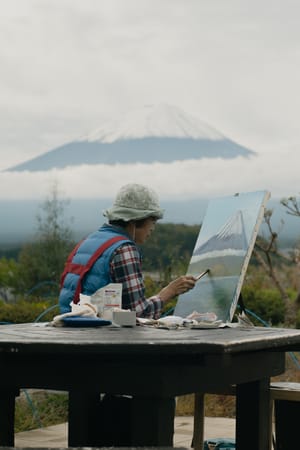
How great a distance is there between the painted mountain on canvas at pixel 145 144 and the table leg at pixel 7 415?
89.4 ft

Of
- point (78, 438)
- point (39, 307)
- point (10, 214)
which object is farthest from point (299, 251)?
point (10, 214)

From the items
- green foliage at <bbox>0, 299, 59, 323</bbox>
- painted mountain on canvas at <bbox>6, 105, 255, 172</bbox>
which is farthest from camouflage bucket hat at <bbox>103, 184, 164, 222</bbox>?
painted mountain on canvas at <bbox>6, 105, 255, 172</bbox>

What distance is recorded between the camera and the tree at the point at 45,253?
47.5 feet

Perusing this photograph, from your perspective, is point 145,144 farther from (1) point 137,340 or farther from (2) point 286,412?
(1) point 137,340

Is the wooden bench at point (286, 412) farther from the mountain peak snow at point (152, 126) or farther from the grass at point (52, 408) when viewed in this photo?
the mountain peak snow at point (152, 126)

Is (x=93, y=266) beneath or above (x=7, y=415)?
above

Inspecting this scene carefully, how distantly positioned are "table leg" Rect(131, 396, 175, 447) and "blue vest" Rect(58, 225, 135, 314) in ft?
3.01

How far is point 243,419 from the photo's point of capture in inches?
146

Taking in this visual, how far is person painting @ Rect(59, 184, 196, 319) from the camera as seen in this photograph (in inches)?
150

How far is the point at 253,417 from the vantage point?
3691 mm

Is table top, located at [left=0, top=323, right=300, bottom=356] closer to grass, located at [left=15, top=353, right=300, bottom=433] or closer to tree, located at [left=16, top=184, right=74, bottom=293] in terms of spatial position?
grass, located at [left=15, top=353, right=300, bottom=433]

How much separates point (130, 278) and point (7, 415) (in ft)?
2.42

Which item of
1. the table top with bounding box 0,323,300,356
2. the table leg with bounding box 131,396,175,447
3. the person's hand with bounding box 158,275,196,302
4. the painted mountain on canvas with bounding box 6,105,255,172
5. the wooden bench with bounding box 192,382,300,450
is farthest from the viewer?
the painted mountain on canvas with bounding box 6,105,255,172

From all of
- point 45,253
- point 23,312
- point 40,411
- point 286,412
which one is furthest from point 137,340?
point 45,253
